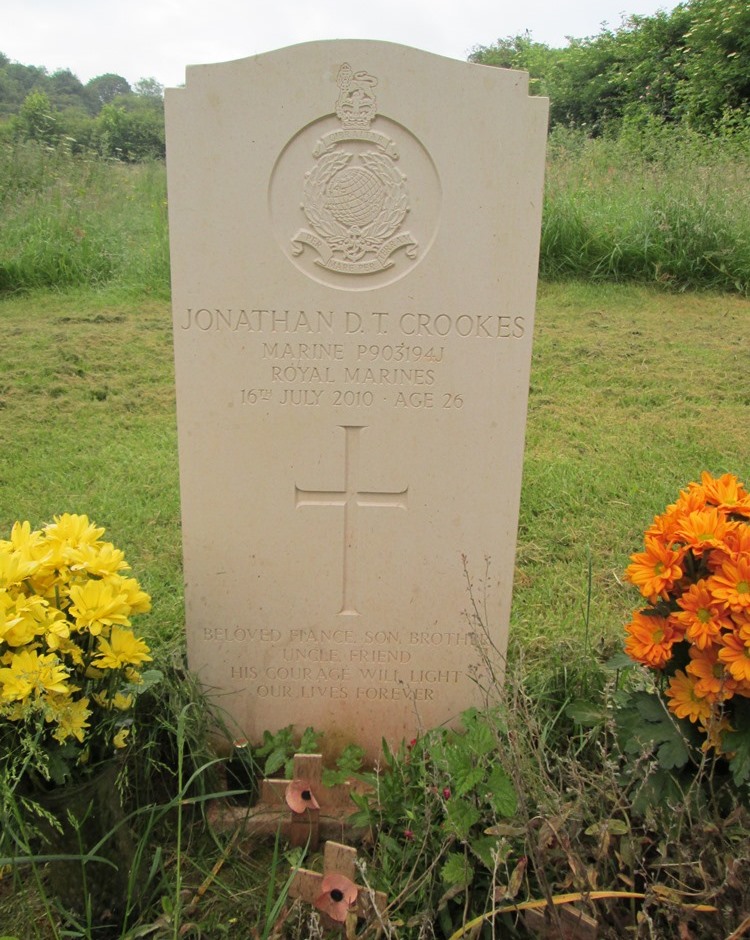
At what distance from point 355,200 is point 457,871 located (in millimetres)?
1606

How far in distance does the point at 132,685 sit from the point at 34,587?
0.36 metres

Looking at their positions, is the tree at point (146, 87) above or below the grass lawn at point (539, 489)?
above

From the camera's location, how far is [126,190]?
8.95 meters

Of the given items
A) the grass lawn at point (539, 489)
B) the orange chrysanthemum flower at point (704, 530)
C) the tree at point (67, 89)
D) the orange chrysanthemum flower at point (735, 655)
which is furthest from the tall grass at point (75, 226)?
the tree at point (67, 89)

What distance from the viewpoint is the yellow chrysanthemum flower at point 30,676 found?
1616 mm

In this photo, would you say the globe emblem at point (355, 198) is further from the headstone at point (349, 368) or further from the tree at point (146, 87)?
the tree at point (146, 87)

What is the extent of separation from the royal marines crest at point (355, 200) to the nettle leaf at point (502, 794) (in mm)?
1273

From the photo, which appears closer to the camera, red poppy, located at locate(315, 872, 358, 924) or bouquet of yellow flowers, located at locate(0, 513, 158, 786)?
bouquet of yellow flowers, located at locate(0, 513, 158, 786)

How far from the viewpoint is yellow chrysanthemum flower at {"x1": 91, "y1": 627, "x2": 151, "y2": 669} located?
5.83 feet

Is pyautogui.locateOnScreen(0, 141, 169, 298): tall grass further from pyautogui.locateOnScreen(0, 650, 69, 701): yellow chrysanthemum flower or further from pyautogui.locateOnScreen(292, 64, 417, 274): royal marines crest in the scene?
pyautogui.locateOnScreen(0, 650, 69, 701): yellow chrysanthemum flower

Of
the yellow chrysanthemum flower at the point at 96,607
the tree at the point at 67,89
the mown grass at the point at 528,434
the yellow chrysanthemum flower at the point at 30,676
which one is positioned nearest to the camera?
the yellow chrysanthemum flower at the point at 30,676

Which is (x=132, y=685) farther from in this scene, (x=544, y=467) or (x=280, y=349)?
(x=544, y=467)

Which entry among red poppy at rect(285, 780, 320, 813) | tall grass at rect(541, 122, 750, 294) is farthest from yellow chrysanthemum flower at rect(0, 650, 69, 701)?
tall grass at rect(541, 122, 750, 294)

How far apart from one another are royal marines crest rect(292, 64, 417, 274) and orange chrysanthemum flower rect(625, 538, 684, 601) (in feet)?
3.10
